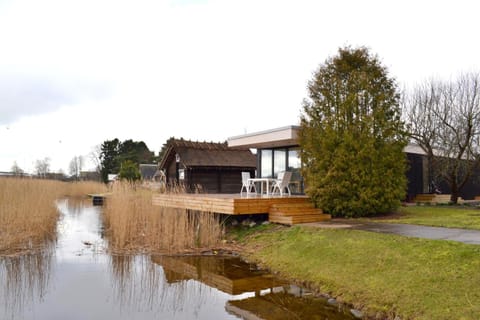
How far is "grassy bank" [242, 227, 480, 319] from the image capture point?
409cm

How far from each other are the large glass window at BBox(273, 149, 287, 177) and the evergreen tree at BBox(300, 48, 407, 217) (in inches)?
118

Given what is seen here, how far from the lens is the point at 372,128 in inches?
379

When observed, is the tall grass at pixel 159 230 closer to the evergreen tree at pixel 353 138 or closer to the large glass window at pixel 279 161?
the evergreen tree at pixel 353 138

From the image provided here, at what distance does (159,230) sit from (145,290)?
317 centimetres

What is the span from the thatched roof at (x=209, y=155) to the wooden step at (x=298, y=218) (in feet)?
32.3

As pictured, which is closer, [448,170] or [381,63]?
[381,63]

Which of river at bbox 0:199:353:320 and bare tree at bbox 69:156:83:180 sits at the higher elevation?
bare tree at bbox 69:156:83:180

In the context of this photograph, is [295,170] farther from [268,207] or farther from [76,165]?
[76,165]

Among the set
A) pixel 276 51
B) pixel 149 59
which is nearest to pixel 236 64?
pixel 276 51

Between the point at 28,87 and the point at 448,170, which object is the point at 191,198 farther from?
the point at 448,170

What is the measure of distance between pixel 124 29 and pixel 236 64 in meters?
3.88

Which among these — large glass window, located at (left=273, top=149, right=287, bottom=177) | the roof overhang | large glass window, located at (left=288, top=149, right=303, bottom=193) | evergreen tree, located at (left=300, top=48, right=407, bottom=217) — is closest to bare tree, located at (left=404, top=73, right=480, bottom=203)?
evergreen tree, located at (left=300, top=48, right=407, bottom=217)

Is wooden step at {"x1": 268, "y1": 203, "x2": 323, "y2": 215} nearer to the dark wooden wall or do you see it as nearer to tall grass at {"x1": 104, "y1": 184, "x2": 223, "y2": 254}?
tall grass at {"x1": 104, "y1": 184, "x2": 223, "y2": 254}

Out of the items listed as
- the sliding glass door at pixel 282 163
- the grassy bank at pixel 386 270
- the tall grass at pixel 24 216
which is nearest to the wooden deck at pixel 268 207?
the grassy bank at pixel 386 270
